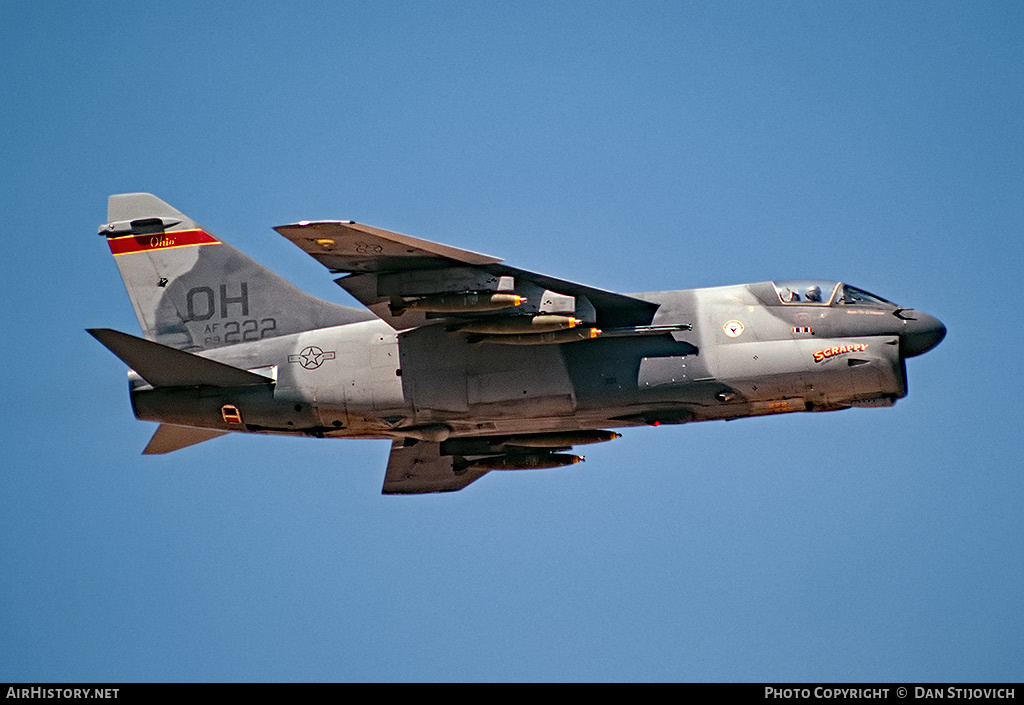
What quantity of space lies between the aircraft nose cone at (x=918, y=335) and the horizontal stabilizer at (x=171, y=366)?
1103 centimetres

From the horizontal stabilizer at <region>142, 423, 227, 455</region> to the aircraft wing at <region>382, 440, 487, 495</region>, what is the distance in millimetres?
3902

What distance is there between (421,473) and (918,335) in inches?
409

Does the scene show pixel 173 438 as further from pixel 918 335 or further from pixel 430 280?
pixel 918 335

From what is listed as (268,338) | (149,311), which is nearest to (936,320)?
(268,338)

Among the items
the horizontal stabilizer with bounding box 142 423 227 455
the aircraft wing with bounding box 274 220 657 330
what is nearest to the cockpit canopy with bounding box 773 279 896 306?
the aircraft wing with bounding box 274 220 657 330

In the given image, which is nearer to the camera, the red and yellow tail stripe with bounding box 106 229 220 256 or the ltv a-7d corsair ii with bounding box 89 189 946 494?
the ltv a-7d corsair ii with bounding box 89 189 946 494

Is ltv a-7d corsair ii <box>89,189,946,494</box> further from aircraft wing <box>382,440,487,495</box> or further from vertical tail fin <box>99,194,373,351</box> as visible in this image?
aircraft wing <box>382,440,487,495</box>

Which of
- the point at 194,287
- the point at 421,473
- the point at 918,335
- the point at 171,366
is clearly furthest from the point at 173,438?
the point at 918,335

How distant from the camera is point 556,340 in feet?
79.8

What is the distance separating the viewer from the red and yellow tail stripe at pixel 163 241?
27156mm

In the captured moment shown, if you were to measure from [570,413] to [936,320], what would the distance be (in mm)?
6444

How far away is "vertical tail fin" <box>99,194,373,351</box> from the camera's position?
2625cm
